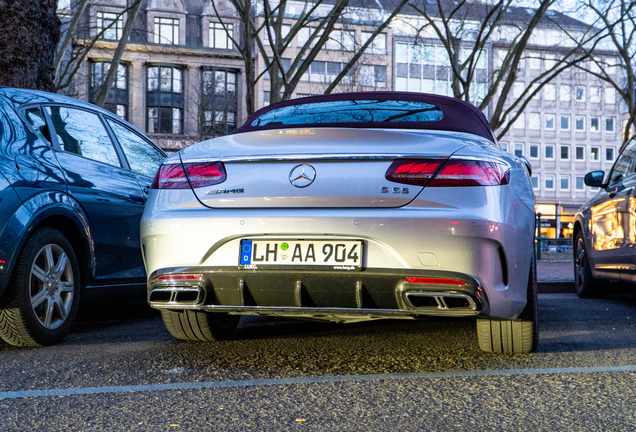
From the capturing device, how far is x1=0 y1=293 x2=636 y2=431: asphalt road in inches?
105

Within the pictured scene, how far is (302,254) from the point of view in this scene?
331 centimetres

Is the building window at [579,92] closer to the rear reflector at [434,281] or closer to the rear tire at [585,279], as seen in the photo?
the rear tire at [585,279]

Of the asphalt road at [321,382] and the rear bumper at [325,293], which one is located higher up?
the rear bumper at [325,293]

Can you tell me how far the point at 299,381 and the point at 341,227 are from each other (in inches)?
27.9

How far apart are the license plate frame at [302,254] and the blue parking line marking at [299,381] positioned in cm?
50

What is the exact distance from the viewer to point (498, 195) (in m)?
3.36

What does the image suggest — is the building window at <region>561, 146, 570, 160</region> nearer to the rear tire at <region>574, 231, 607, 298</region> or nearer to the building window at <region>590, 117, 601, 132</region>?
the building window at <region>590, 117, 601, 132</region>

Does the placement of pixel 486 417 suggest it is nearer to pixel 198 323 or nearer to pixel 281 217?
pixel 281 217

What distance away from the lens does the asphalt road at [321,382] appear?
2656 mm

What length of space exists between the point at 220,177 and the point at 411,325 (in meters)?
2.22

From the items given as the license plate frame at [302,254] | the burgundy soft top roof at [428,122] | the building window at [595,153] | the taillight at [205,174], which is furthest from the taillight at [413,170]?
the building window at [595,153]

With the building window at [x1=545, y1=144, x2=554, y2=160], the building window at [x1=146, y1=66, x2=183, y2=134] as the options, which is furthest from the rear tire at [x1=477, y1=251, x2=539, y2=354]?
the building window at [x1=545, y1=144, x2=554, y2=160]

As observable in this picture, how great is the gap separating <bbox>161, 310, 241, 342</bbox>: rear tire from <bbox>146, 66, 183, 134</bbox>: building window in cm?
4855

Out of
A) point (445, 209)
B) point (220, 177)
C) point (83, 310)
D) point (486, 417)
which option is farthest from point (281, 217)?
point (83, 310)
